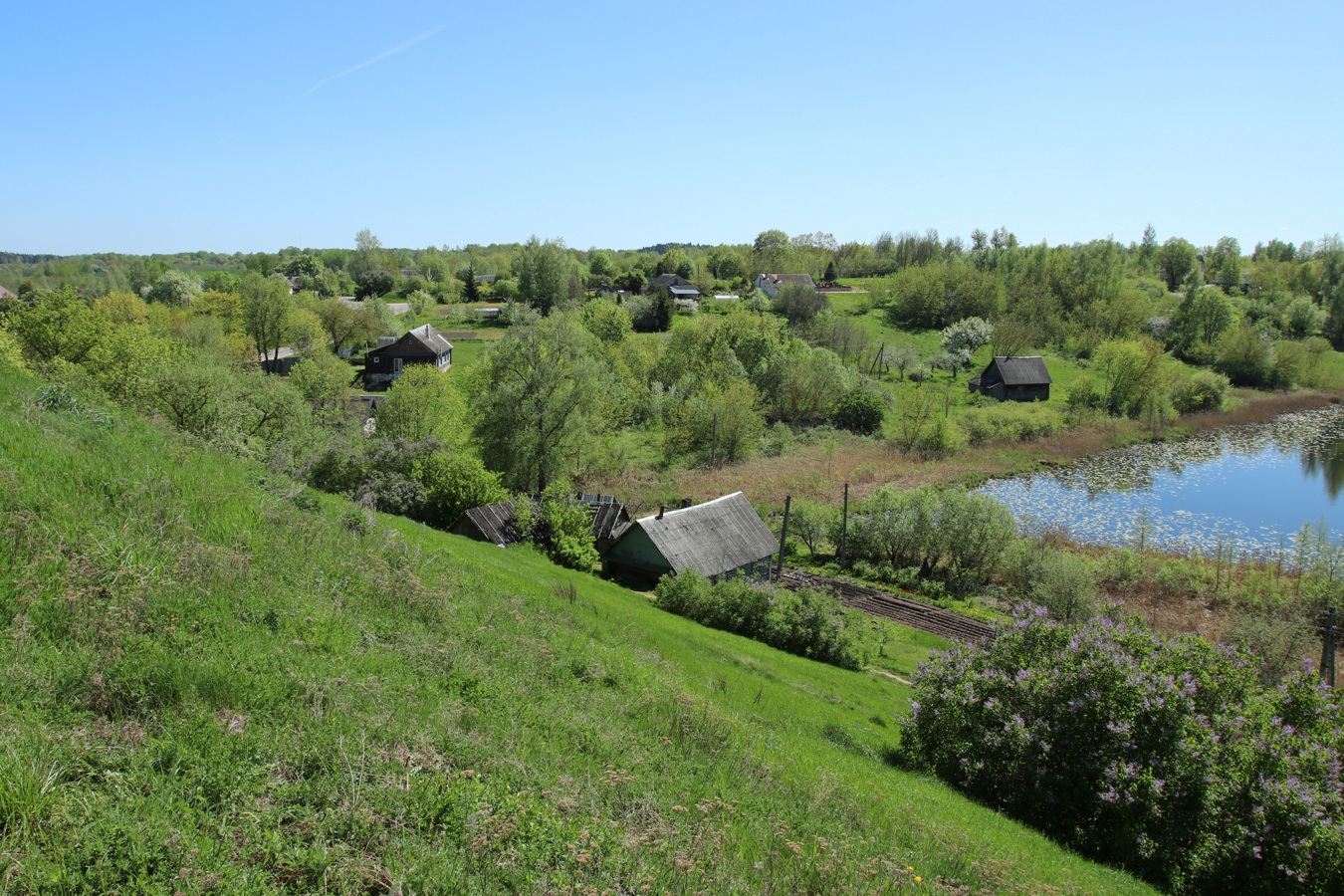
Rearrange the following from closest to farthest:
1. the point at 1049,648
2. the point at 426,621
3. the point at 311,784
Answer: the point at 311,784 < the point at 426,621 < the point at 1049,648

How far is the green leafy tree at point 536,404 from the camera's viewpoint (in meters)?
34.0

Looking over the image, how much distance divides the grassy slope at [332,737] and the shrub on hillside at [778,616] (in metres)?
9.52

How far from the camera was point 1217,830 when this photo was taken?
10750mm

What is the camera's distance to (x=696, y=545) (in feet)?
88.8

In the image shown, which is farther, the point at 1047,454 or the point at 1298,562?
the point at 1047,454

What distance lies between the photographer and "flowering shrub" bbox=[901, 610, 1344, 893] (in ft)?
33.6

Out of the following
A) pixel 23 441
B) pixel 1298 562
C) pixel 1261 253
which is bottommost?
pixel 1298 562

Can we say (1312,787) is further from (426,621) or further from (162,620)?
(162,620)

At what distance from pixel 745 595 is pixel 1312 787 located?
44.6ft

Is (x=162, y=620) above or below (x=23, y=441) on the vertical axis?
below

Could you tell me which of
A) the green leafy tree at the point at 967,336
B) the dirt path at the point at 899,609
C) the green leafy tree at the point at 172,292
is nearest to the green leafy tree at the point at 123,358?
the dirt path at the point at 899,609

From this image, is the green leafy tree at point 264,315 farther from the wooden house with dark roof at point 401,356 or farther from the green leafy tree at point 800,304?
the green leafy tree at point 800,304

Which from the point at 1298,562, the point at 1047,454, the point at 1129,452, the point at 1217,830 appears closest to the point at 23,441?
the point at 1217,830

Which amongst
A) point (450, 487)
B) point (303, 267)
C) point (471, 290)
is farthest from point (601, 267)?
point (450, 487)
